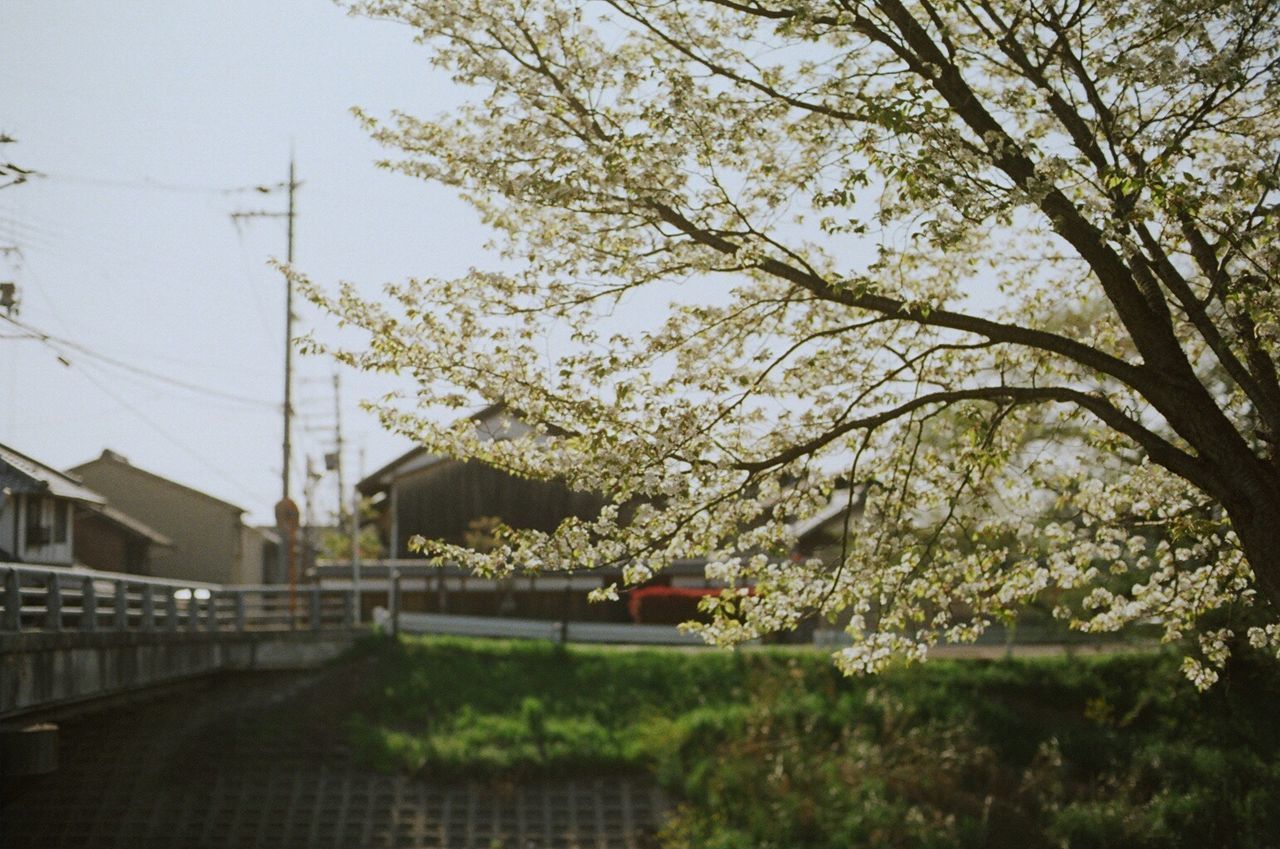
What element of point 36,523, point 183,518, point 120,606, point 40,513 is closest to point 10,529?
point 36,523

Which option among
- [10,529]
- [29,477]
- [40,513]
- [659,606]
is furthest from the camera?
[659,606]

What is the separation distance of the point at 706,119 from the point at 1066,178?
2.40 metres

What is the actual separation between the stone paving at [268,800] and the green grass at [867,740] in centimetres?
72

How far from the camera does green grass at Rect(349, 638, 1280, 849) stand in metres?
22.4

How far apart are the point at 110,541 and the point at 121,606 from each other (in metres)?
26.0

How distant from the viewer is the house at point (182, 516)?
52.1 meters

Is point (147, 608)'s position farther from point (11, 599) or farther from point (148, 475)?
point (148, 475)

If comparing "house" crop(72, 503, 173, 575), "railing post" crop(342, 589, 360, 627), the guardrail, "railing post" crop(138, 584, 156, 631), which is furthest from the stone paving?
"house" crop(72, 503, 173, 575)

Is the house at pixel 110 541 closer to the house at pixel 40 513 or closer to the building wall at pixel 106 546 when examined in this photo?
the building wall at pixel 106 546

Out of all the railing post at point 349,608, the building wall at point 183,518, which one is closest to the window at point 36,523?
→ the railing post at point 349,608

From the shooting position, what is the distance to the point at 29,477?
23.5 metres

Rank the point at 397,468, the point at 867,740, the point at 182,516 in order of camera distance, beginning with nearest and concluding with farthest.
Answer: the point at 867,740
the point at 397,468
the point at 182,516

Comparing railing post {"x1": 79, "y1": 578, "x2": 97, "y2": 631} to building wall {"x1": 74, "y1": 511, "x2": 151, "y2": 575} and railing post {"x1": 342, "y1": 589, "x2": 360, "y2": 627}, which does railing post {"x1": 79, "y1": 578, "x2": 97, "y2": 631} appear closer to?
railing post {"x1": 342, "y1": 589, "x2": 360, "y2": 627}

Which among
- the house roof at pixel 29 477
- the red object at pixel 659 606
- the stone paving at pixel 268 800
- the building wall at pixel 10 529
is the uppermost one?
the house roof at pixel 29 477
